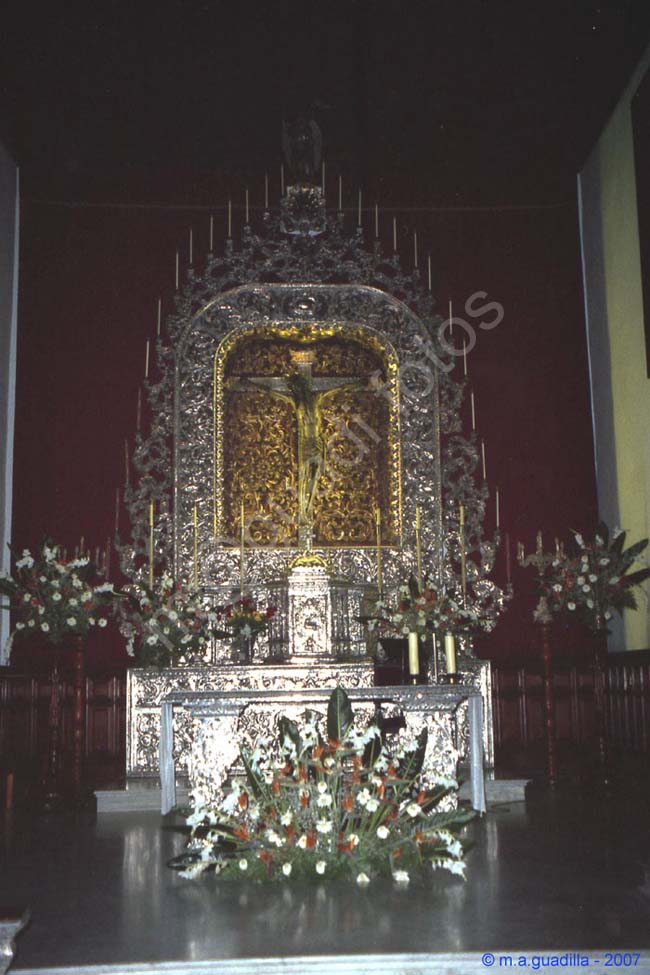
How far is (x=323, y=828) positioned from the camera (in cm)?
446

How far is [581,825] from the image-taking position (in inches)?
249

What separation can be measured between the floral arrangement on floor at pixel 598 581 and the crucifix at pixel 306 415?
2.19 metres

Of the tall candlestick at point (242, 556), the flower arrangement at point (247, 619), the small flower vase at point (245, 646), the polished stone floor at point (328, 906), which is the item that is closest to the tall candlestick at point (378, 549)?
the flower arrangement at point (247, 619)

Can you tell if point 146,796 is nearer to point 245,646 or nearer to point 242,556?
point 245,646

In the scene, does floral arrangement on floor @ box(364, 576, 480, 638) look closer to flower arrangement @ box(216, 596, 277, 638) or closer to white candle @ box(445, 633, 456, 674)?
white candle @ box(445, 633, 456, 674)

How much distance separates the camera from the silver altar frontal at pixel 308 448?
30.7 feet

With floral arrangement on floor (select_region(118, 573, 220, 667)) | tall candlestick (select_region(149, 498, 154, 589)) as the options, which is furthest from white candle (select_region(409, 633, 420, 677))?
tall candlestick (select_region(149, 498, 154, 589))

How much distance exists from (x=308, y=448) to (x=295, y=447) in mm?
251

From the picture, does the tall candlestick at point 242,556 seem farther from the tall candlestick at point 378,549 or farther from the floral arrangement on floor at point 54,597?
the floral arrangement on floor at point 54,597

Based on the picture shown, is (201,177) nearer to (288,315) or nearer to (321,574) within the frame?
(288,315)

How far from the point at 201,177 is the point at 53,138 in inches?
55.3

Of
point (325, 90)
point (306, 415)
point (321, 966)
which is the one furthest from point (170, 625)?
point (321, 966)

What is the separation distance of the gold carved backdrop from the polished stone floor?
3.98 m

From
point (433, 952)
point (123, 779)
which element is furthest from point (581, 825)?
point (123, 779)
